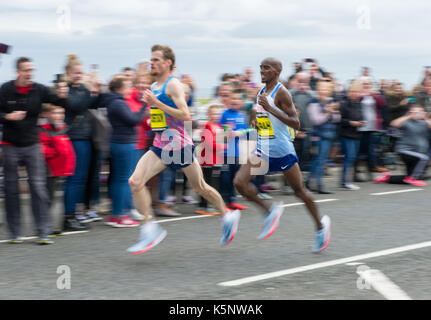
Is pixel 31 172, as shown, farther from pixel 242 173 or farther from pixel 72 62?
pixel 242 173

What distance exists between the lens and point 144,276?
251 inches

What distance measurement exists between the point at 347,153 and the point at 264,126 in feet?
18.6

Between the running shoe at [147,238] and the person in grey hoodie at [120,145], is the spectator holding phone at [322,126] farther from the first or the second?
the running shoe at [147,238]

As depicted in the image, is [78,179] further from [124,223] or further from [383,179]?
[383,179]

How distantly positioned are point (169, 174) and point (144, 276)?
4.12m

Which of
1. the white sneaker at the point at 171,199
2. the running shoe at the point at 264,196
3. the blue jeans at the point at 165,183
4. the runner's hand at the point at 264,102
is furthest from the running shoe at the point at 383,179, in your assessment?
the runner's hand at the point at 264,102

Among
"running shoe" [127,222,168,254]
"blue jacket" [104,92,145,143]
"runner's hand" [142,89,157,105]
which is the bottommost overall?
"running shoe" [127,222,168,254]

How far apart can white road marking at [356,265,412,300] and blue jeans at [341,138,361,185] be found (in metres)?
6.02

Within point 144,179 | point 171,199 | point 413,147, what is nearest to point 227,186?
point 171,199

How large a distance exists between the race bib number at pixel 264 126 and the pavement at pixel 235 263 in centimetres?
120

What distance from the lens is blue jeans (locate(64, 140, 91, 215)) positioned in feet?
29.1

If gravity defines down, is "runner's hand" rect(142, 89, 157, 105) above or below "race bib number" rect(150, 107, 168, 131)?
above

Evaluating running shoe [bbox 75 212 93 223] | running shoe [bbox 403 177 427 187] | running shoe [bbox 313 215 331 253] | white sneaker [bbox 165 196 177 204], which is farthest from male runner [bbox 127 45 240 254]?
running shoe [bbox 403 177 427 187]

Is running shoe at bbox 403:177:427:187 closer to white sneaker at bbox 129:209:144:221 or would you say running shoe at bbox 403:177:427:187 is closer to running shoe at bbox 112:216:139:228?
white sneaker at bbox 129:209:144:221
